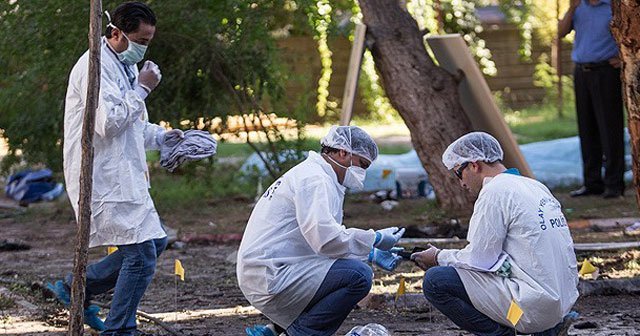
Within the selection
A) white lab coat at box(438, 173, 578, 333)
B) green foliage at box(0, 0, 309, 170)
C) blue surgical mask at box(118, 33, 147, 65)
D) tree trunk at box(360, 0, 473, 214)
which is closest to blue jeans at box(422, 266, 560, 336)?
white lab coat at box(438, 173, 578, 333)

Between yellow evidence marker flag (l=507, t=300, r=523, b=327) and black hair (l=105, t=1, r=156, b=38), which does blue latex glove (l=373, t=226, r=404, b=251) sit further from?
black hair (l=105, t=1, r=156, b=38)

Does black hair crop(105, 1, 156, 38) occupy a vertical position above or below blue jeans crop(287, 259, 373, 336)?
above

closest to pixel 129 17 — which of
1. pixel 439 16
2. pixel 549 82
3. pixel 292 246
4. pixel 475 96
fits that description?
pixel 292 246

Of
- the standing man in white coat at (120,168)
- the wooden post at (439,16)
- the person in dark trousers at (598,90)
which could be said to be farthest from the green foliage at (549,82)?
the standing man in white coat at (120,168)

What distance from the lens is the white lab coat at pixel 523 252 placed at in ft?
18.1

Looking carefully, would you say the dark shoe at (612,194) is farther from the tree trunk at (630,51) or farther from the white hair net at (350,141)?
the white hair net at (350,141)

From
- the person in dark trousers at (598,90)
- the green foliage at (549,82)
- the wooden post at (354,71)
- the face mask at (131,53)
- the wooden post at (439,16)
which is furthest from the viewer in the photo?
the green foliage at (549,82)

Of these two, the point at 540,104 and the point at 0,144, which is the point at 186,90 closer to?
the point at 0,144

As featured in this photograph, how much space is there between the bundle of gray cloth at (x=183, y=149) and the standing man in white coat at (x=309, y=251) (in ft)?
2.62

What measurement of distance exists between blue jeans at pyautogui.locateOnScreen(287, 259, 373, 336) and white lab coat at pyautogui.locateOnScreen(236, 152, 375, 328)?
0.04m

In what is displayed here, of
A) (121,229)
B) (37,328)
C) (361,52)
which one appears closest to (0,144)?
(361,52)

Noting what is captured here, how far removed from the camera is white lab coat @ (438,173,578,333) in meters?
5.52

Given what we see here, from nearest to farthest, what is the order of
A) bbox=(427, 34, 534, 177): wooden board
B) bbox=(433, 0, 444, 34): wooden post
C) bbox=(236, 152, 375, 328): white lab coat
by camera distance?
bbox=(236, 152, 375, 328): white lab coat < bbox=(427, 34, 534, 177): wooden board < bbox=(433, 0, 444, 34): wooden post

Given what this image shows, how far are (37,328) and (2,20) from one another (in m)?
3.88
